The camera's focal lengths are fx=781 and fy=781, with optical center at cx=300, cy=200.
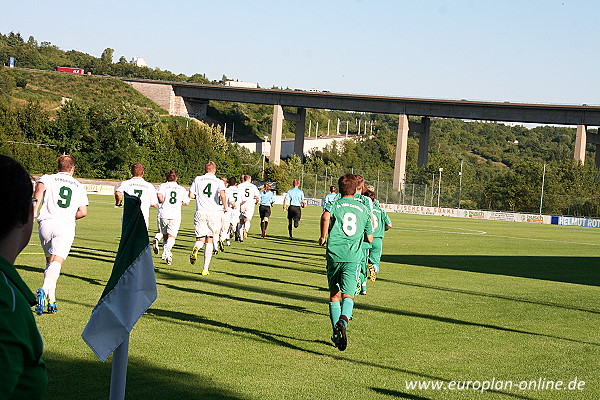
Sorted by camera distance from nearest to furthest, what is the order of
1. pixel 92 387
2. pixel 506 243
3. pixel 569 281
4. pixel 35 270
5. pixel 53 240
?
1. pixel 92 387
2. pixel 53 240
3. pixel 35 270
4. pixel 569 281
5. pixel 506 243

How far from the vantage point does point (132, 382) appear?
22.9 feet

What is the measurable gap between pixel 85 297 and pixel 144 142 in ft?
244

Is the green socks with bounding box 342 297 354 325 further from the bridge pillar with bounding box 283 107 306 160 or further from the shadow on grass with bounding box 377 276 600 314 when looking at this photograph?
the bridge pillar with bounding box 283 107 306 160

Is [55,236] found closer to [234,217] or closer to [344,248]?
[344,248]

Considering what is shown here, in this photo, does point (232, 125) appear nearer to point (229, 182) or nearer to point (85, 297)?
point (229, 182)

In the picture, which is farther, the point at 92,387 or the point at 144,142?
the point at 144,142

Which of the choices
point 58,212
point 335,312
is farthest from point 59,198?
point 335,312

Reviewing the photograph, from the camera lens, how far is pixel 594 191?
81.0 metres

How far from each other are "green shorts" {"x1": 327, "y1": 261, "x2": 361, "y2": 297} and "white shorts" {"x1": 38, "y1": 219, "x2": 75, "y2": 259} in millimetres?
3599

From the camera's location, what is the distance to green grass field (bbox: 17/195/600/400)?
24.0 feet

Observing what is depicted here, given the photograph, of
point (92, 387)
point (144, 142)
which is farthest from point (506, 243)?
point (144, 142)

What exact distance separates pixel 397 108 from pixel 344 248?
8578 cm

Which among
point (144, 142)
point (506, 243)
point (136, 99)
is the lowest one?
point (506, 243)

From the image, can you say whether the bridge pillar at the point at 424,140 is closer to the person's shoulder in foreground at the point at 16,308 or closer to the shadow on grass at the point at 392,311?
the shadow on grass at the point at 392,311
